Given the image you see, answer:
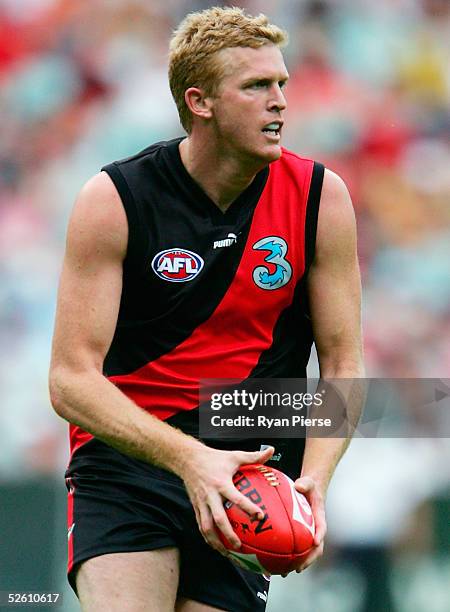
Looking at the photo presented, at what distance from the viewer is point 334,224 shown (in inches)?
155

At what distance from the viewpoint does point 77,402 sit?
11.9 ft

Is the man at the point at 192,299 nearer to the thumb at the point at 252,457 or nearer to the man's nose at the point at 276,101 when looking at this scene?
the man's nose at the point at 276,101

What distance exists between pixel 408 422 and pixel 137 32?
3.34 metres

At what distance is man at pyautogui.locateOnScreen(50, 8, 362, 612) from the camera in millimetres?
3668

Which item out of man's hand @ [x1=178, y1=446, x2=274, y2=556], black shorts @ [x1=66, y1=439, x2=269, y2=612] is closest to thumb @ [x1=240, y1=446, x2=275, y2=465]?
man's hand @ [x1=178, y1=446, x2=274, y2=556]

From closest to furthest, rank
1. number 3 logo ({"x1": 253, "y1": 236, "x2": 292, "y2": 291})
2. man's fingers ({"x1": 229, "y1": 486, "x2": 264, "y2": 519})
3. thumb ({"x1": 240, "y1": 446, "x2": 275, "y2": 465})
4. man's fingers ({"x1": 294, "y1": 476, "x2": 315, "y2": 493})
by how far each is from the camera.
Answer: man's fingers ({"x1": 229, "y1": 486, "x2": 264, "y2": 519}) < thumb ({"x1": 240, "y1": 446, "x2": 275, "y2": 465}) < man's fingers ({"x1": 294, "y1": 476, "x2": 315, "y2": 493}) < number 3 logo ({"x1": 253, "y1": 236, "x2": 292, "y2": 291})

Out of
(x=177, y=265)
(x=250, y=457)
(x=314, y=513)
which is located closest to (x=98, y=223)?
(x=177, y=265)

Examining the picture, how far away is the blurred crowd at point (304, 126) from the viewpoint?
23.1ft

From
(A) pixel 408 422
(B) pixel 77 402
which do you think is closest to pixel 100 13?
(A) pixel 408 422

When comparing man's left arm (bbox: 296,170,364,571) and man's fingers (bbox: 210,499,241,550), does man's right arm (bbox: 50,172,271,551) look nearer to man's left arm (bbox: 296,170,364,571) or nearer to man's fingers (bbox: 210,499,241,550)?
man's fingers (bbox: 210,499,241,550)

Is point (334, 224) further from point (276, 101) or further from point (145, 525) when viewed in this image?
point (145, 525)

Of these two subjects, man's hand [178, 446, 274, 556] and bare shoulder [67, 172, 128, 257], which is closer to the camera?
man's hand [178, 446, 274, 556]

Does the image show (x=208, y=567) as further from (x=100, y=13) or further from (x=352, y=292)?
(x=100, y=13)

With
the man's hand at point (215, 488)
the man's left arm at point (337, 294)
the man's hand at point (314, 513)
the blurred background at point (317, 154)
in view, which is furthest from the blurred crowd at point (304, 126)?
the man's hand at point (215, 488)
